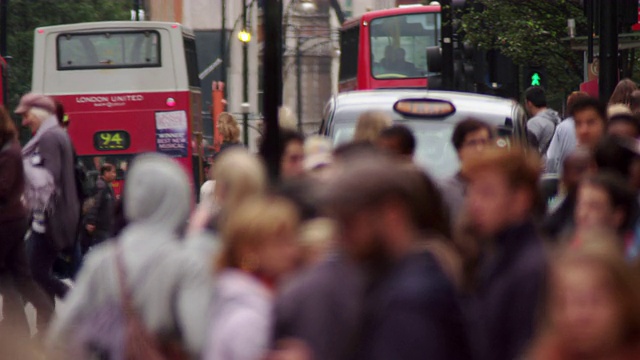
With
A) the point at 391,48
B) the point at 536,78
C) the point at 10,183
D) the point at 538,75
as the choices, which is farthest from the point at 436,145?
the point at 391,48

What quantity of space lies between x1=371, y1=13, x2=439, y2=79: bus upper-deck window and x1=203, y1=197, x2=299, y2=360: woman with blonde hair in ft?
75.5

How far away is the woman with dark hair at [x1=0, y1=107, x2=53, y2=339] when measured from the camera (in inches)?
375

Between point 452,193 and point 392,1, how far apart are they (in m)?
85.1

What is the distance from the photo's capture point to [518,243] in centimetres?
423

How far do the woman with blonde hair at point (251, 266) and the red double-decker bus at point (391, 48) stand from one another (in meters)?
22.7

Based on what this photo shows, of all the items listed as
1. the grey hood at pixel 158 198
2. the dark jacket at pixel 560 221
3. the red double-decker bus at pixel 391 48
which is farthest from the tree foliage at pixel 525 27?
the grey hood at pixel 158 198

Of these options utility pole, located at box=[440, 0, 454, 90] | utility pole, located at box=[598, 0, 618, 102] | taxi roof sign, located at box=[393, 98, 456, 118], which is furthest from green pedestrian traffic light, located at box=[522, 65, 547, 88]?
taxi roof sign, located at box=[393, 98, 456, 118]

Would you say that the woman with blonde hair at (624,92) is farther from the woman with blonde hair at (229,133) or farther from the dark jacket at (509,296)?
the dark jacket at (509,296)

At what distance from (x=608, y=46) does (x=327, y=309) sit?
10.2 metres

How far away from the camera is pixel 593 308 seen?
317cm

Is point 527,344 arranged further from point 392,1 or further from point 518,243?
point 392,1

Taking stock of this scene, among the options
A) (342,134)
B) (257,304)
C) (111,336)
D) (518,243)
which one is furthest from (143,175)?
(342,134)

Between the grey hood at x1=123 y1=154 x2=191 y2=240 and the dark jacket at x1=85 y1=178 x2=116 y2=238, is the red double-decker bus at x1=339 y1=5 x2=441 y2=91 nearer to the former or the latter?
the dark jacket at x1=85 y1=178 x2=116 y2=238

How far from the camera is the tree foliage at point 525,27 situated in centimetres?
2589
